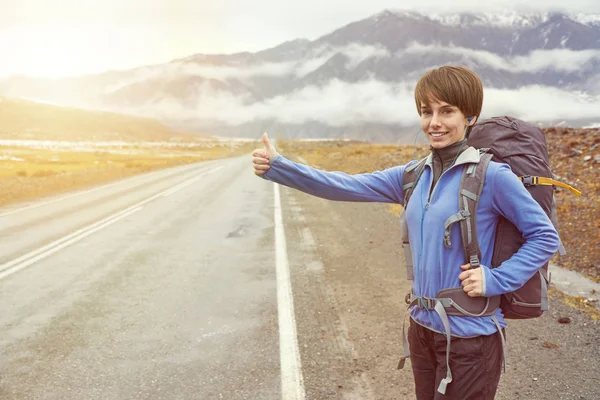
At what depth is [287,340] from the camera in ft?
15.0

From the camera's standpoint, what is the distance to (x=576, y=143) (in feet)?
54.4

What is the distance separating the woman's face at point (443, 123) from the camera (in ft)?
6.67

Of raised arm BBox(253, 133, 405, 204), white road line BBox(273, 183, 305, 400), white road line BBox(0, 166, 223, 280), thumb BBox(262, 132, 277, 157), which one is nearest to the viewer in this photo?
thumb BBox(262, 132, 277, 157)

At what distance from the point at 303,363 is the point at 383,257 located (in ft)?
13.1

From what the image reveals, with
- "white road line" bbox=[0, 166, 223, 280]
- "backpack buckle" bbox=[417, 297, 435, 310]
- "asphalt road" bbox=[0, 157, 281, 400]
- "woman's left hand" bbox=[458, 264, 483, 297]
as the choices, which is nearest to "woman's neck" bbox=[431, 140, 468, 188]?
"woman's left hand" bbox=[458, 264, 483, 297]

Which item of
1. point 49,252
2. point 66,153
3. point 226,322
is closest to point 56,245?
point 49,252

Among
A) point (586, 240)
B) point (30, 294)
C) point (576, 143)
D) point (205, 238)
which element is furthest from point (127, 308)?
point (576, 143)

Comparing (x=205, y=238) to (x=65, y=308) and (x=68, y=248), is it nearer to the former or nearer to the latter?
(x=68, y=248)

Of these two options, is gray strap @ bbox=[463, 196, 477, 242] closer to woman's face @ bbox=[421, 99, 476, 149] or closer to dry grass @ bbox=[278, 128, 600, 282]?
woman's face @ bbox=[421, 99, 476, 149]

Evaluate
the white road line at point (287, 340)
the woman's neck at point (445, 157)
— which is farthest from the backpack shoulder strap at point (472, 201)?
the white road line at point (287, 340)

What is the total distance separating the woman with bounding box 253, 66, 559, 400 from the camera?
6.38 ft

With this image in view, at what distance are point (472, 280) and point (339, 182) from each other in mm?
818

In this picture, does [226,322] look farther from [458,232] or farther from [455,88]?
[455,88]

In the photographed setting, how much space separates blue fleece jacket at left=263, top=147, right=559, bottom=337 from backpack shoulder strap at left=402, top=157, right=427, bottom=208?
6 centimetres
